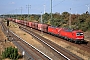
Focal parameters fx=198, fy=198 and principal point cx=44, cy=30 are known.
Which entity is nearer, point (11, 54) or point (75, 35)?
point (11, 54)

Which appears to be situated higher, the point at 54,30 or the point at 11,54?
the point at 54,30

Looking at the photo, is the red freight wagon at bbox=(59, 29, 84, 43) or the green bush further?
the red freight wagon at bbox=(59, 29, 84, 43)

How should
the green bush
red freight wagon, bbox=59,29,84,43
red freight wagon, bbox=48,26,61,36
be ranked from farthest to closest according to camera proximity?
red freight wagon, bbox=48,26,61,36 → red freight wagon, bbox=59,29,84,43 → the green bush

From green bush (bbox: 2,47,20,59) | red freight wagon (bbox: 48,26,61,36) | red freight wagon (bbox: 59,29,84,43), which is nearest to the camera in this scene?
green bush (bbox: 2,47,20,59)

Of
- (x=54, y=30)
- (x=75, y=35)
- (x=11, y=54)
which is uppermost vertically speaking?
(x=75, y=35)

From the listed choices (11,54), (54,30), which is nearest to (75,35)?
(54,30)

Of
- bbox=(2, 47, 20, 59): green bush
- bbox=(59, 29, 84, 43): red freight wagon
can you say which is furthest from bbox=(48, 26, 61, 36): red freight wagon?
bbox=(2, 47, 20, 59): green bush

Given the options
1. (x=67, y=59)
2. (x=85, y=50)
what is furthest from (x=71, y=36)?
(x=67, y=59)

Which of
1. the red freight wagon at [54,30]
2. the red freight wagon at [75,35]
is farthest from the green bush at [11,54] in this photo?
the red freight wagon at [54,30]

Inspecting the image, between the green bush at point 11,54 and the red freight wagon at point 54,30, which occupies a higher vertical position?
the red freight wagon at point 54,30

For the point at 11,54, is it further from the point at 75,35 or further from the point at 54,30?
the point at 54,30

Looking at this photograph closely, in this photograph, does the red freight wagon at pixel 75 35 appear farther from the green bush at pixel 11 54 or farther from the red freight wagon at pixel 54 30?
the green bush at pixel 11 54

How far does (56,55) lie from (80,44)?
10.7 meters

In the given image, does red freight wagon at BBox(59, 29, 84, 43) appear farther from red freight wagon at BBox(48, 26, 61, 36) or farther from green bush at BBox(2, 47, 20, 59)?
green bush at BBox(2, 47, 20, 59)
